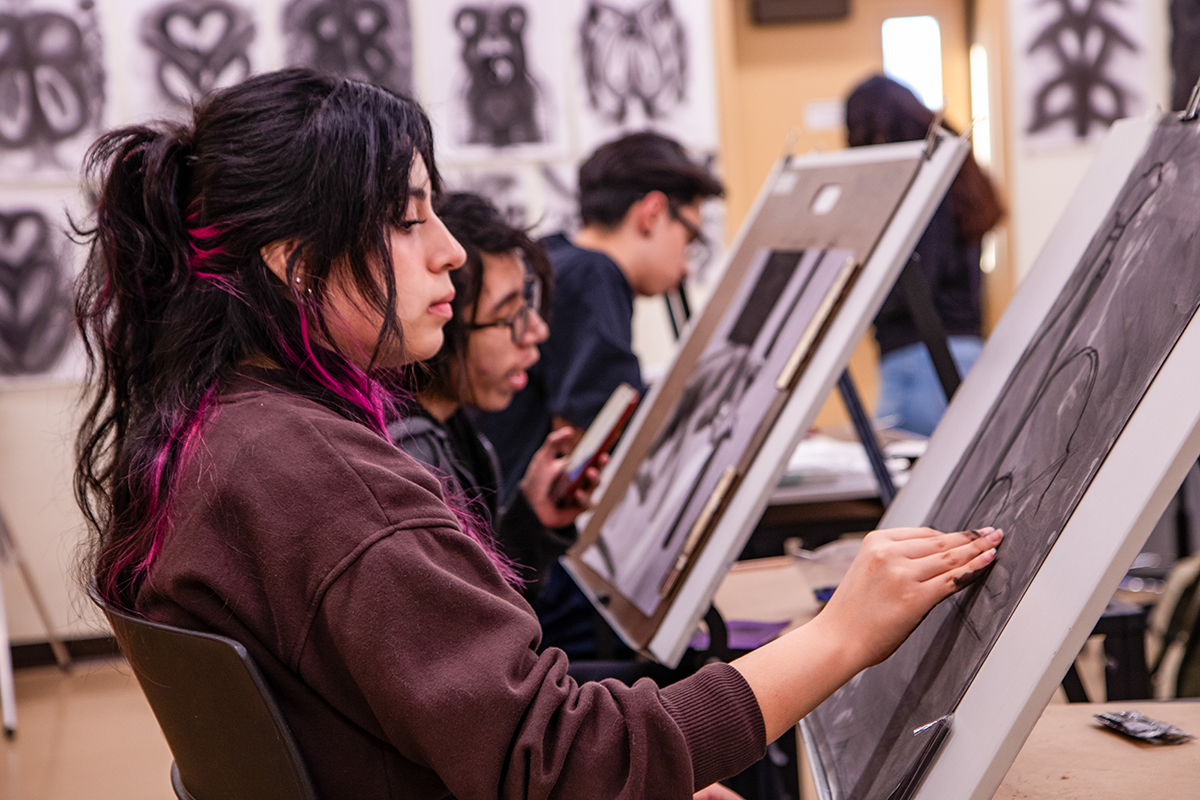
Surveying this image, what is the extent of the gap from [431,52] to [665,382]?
2460 millimetres

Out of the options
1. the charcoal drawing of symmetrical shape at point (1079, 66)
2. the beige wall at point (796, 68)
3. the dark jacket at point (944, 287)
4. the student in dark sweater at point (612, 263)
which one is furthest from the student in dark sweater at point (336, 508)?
the charcoal drawing of symmetrical shape at point (1079, 66)

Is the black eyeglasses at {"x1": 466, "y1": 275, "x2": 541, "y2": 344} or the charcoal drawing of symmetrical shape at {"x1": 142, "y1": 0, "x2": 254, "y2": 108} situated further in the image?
the charcoal drawing of symmetrical shape at {"x1": 142, "y1": 0, "x2": 254, "y2": 108}

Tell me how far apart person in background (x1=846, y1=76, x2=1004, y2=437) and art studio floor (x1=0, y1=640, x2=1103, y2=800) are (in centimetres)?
85

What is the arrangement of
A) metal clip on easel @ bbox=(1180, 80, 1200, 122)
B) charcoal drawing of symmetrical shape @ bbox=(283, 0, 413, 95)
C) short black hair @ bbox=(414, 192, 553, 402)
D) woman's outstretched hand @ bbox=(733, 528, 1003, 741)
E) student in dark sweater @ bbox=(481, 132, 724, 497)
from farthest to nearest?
1. charcoal drawing of symmetrical shape @ bbox=(283, 0, 413, 95)
2. student in dark sweater @ bbox=(481, 132, 724, 497)
3. short black hair @ bbox=(414, 192, 553, 402)
4. metal clip on easel @ bbox=(1180, 80, 1200, 122)
5. woman's outstretched hand @ bbox=(733, 528, 1003, 741)

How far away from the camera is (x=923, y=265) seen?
9.09ft

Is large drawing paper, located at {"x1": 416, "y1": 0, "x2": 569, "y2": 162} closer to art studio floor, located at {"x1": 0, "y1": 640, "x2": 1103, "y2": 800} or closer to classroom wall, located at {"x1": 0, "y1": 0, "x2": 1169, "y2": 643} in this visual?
classroom wall, located at {"x1": 0, "y1": 0, "x2": 1169, "y2": 643}

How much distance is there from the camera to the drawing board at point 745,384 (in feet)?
4.10

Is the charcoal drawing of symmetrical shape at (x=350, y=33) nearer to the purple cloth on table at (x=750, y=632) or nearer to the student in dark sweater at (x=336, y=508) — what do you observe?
the purple cloth on table at (x=750, y=632)

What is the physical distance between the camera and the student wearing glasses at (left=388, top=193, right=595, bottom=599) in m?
1.53

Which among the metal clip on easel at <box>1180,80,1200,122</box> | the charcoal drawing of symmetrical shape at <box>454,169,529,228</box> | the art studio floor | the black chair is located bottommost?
the art studio floor

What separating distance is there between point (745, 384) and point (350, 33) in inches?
111

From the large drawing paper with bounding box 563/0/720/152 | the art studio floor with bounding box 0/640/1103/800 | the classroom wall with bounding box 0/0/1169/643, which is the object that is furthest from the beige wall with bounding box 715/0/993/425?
the art studio floor with bounding box 0/640/1103/800

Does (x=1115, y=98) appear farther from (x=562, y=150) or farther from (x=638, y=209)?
(x=638, y=209)

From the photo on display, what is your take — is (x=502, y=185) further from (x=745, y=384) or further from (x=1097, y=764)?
(x=1097, y=764)
